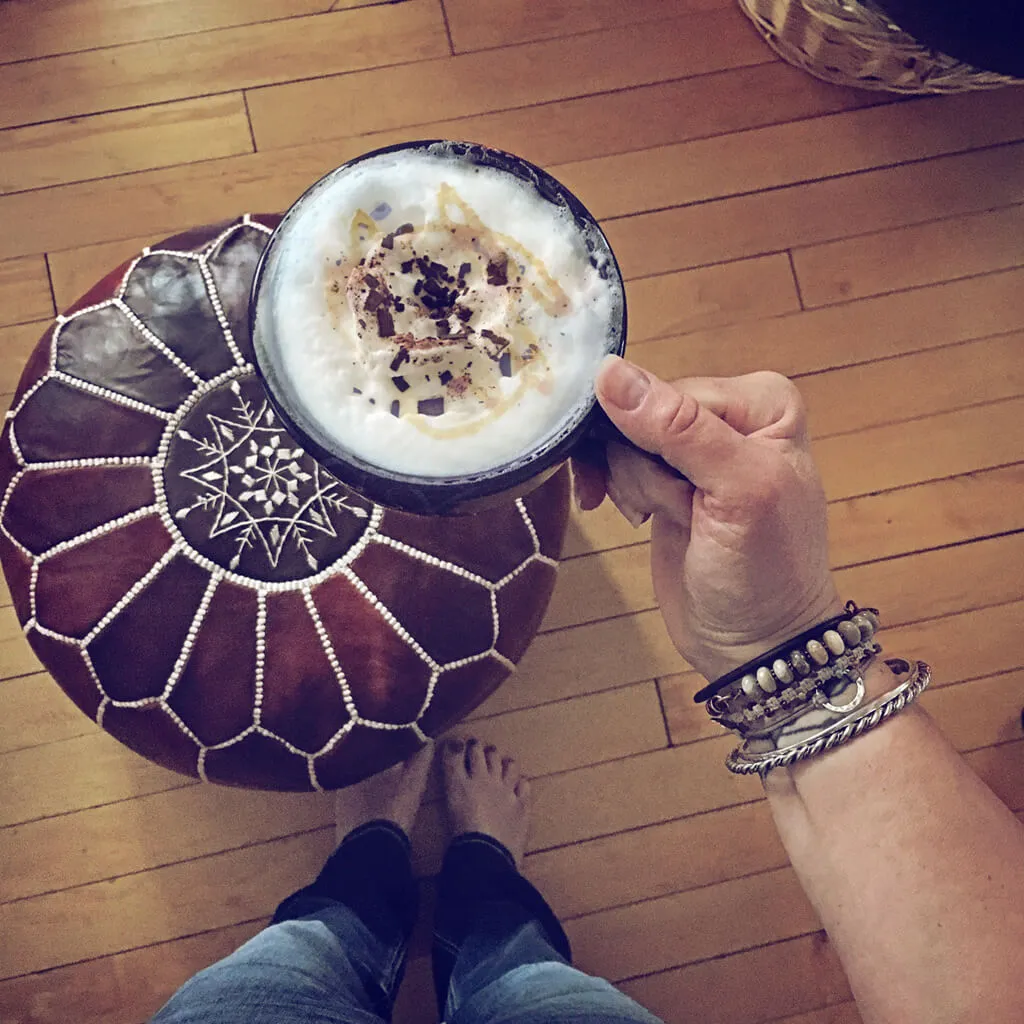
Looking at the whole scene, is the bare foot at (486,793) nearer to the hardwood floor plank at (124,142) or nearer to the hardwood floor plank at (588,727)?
the hardwood floor plank at (588,727)

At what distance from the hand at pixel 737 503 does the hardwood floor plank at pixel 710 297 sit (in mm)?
589

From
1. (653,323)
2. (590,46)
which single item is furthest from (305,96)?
(653,323)

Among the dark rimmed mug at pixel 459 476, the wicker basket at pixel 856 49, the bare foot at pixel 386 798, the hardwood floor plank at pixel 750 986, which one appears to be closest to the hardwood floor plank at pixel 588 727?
the bare foot at pixel 386 798

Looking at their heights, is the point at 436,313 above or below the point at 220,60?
above

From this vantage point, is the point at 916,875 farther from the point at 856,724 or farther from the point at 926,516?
the point at 926,516

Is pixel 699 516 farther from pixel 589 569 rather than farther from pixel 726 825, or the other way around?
pixel 726 825

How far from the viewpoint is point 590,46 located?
1378 millimetres

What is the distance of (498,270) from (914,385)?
1019 millimetres

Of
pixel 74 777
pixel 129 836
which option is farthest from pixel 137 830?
pixel 74 777

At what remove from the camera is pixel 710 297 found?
4.43ft

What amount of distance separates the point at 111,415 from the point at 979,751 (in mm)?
1259

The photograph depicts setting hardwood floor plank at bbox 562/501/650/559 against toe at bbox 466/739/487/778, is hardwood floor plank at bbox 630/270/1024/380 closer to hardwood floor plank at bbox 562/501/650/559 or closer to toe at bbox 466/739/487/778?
hardwood floor plank at bbox 562/501/650/559

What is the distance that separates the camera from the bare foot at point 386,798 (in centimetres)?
120

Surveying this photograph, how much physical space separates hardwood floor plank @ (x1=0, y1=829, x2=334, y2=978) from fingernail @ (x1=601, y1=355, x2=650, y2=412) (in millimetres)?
956
